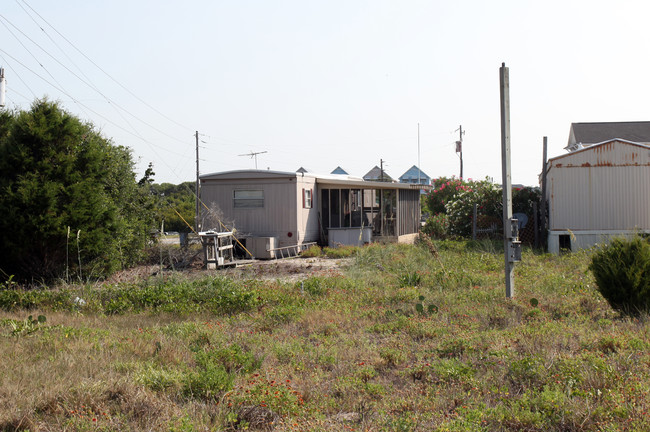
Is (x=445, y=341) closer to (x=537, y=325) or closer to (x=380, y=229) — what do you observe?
(x=537, y=325)

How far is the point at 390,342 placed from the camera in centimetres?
602

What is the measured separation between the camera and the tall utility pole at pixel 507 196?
808cm

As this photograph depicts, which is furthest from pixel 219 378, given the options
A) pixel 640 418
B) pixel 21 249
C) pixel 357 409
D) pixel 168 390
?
pixel 21 249

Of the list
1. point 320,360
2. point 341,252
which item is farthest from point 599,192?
point 320,360

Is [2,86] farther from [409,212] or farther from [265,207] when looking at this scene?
[409,212]

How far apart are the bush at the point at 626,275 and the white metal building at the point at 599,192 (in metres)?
7.38

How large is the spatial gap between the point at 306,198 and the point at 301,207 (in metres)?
0.62

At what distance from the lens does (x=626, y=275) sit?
6941 mm

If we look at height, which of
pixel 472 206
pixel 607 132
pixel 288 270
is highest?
pixel 607 132

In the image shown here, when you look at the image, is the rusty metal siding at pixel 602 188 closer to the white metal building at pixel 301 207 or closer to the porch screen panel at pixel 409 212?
the white metal building at pixel 301 207

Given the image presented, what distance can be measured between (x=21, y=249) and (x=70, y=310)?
2.80m

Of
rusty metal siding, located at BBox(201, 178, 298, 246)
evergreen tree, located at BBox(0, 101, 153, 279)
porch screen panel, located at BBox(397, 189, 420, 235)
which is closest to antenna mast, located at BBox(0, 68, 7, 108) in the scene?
evergreen tree, located at BBox(0, 101, 153, 279)

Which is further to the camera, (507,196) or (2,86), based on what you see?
(2,86)

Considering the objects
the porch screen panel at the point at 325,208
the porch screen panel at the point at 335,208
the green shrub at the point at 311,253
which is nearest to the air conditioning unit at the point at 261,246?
the green shrub at the point at 311,253
